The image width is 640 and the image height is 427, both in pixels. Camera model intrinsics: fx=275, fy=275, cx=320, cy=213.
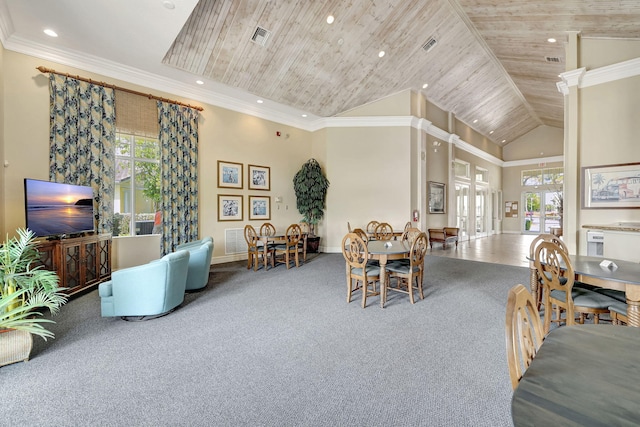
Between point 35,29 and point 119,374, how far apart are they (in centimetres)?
522

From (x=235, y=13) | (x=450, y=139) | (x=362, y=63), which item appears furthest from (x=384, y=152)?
(x=235, y=13)

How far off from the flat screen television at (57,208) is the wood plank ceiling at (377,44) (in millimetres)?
2897

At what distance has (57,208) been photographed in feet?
13.1

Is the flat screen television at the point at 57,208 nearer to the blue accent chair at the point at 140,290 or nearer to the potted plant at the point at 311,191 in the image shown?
the blue accent chair at the point at 140,290

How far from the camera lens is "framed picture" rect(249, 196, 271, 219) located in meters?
7.38

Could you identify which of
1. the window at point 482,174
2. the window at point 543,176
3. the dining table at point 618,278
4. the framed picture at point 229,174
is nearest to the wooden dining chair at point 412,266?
the dining table at point 618,278

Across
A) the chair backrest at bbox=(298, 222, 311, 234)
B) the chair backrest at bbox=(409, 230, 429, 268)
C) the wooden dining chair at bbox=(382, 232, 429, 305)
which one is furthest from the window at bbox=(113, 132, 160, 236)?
the chair backrest at bbox=(409, 230, 429, 268)

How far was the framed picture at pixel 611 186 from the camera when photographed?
4914mm

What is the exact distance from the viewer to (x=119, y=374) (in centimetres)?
222

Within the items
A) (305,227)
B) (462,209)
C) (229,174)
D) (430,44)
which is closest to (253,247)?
(229,174)

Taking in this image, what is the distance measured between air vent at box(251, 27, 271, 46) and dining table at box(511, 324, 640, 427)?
5971 millimetres

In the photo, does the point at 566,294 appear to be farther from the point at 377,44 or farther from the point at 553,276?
the point at 377,44

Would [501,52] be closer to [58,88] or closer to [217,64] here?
[217,64]

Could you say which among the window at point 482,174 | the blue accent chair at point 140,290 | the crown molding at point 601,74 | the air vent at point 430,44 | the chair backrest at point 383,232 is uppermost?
the air vent at point 430,44
